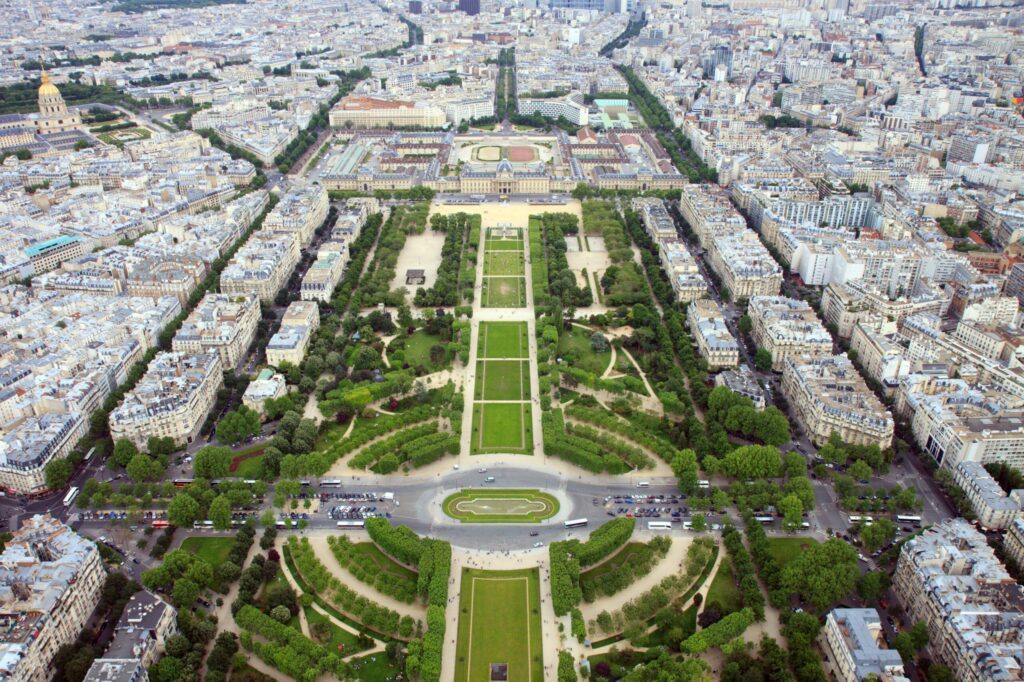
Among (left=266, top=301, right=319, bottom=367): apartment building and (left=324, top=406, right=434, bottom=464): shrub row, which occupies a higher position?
(left=266, top=301, right=319, bottom=367): apartment building

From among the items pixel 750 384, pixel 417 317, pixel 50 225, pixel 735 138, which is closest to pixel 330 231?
pixel 417 317

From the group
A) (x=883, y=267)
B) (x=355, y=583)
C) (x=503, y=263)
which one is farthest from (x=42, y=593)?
(x=883, y=267)

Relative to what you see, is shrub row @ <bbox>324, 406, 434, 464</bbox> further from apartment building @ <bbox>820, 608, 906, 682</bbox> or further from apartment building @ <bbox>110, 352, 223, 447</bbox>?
apartment building @ <bbox>820, 608, 906, 682</bbox>

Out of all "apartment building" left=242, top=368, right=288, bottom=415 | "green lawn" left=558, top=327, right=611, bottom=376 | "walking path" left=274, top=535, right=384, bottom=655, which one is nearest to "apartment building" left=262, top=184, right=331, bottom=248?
"apartment building" left=242, top=368, right=288, bottom=415

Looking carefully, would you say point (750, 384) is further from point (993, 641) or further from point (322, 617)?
point (322, 617)

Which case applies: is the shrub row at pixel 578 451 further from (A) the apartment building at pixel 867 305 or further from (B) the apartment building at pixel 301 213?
(B) the apartment building at pixel 301 213

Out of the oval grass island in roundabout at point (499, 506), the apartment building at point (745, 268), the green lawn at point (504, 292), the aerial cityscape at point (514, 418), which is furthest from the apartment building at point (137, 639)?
the apartment building at point (745, 268)
